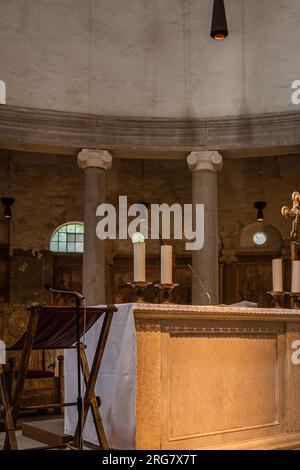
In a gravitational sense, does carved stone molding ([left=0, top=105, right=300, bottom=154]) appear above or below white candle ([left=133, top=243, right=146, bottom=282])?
above

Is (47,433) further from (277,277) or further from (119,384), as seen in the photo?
(277,277)

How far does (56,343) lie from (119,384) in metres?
0.57

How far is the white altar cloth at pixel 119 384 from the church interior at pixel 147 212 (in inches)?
0.6

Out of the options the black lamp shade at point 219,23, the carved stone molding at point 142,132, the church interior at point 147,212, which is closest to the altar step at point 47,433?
the church interior at point 147,212

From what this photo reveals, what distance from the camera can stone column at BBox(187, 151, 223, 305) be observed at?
34.6 ft

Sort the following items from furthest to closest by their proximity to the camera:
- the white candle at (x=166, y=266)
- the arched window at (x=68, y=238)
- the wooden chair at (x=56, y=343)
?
the arched window at (x=68, y=238), the white candle at (x=166, y=266), the wooden chair at (x=56, y=343)

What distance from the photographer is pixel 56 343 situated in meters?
4.77

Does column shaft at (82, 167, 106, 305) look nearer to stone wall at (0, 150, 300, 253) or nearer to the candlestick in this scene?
stone wall at (0, 150, 300, 253)

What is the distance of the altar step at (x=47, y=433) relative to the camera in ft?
17.3

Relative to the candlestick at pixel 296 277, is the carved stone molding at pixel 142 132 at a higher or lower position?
higher

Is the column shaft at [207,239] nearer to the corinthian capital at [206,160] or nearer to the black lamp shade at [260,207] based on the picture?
the corinthian capital at [206,160]

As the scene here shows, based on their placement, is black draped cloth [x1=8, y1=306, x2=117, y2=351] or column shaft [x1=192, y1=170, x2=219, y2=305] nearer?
black draped cloth [x1=8, y1=306, x2=117, y2=351]

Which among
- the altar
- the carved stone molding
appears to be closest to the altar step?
the altar

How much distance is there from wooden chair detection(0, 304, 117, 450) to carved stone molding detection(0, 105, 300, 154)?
20.9ft
